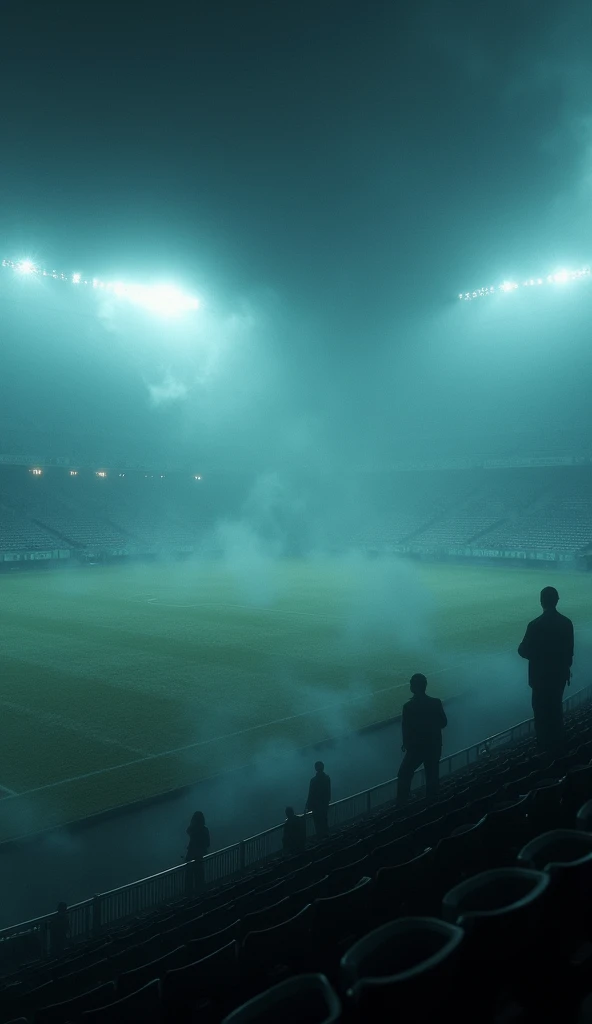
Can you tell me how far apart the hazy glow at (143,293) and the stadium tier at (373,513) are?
54.6 feet

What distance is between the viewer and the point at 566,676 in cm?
793

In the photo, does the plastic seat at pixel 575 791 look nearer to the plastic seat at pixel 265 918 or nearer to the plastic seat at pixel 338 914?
the plastic seat at pixel 338 914

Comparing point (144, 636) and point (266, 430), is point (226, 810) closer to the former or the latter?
point (144, 636)

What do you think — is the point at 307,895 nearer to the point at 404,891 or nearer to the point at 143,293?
the point at 404,891

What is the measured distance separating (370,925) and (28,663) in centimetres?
1939

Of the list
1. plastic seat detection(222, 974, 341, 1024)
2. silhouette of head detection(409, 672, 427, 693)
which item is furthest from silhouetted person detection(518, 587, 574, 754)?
plastic seat detection(222, 974, 341, 1024)

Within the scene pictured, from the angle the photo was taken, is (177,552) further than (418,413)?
No

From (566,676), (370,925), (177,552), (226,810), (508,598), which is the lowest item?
(226,810)

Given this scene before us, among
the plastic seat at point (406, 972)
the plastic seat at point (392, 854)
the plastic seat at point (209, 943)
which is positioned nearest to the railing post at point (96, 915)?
the plastic seat at point (392, 854)

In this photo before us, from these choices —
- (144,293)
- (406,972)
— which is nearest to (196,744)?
(406,972)

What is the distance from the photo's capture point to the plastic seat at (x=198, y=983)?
2469 mm

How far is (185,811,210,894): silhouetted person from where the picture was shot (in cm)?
792

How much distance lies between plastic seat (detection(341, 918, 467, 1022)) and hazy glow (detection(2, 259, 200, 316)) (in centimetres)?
6233

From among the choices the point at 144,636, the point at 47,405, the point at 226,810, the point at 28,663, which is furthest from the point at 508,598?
the point at 47,405
